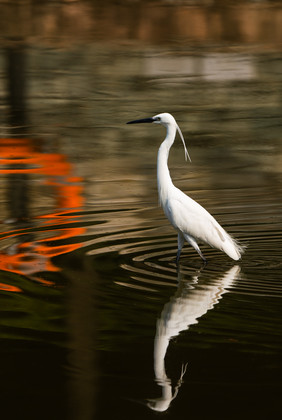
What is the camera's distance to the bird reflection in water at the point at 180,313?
5.15 m

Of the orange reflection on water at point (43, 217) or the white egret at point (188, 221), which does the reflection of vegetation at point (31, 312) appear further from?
the white egret at point (188, 221)

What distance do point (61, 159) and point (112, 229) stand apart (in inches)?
195

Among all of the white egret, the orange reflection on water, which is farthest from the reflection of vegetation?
the white egret

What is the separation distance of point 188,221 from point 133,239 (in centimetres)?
81

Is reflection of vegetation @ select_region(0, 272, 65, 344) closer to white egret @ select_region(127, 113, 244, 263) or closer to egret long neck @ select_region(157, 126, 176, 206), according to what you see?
white egret @ select_region(127, 113, 244, 263)

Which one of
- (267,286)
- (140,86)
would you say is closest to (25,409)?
(267,286)

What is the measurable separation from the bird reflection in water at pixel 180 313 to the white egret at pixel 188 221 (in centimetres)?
28

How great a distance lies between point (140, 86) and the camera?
66.6 feet

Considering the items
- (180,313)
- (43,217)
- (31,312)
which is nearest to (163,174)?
(43,217)

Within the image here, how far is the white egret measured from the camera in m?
8.25

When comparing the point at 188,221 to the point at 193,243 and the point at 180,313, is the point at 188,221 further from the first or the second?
the point at 180,313

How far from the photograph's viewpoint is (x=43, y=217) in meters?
9.98

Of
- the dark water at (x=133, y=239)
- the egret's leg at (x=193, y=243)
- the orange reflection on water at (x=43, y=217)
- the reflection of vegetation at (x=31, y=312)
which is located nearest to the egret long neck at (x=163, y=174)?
the egret's leg at (x=193, y=243)

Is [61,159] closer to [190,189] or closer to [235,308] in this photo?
[190,189]
